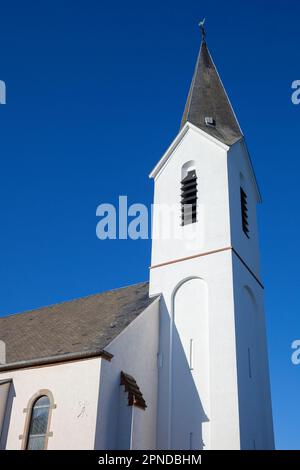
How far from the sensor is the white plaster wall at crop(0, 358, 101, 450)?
542 inches

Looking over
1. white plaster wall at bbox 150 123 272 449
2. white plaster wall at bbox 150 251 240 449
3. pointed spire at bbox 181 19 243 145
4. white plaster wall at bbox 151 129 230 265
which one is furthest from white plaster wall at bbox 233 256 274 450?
pointed spire at bbox 181 19 243 145

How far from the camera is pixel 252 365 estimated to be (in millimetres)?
17406

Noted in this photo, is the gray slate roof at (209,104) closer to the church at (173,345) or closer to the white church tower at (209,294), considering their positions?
the white church tower at (209,294)

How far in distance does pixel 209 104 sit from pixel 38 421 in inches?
649

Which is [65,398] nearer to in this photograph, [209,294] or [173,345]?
[173,345]

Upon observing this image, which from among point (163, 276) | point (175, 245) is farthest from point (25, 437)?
point (175, 245)

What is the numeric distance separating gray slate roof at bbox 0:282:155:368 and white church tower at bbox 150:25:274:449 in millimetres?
1566

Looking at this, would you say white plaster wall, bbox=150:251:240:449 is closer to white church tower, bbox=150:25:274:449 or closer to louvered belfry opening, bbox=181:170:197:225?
white church tower, bbox=150:25:274:449

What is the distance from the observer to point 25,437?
583 inches

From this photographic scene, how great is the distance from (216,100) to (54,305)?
1267 centimetres

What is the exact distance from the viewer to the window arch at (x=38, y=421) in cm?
1452
